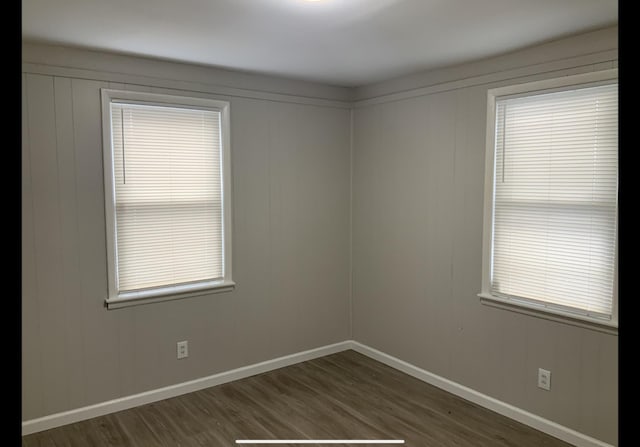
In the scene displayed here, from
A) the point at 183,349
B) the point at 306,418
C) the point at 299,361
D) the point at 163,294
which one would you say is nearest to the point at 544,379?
the point at 306,418

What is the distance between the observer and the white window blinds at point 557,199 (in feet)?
8.79

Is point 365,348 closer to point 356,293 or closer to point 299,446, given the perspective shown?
point 356,293

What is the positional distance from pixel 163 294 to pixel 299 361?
57.3 inches

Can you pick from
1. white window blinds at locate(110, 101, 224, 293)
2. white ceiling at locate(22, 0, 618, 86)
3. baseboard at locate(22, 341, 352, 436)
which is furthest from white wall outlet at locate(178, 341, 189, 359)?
white ceiling at locate(22, 0, 618, 86)

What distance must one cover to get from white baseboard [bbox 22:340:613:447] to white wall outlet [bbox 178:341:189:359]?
0.71 ft

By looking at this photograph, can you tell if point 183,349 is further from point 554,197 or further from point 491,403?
point 554,197

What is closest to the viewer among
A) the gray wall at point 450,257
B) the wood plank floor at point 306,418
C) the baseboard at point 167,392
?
the gray wall at point 450,257

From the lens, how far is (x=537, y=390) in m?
3.06

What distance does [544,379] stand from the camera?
302 centimetres

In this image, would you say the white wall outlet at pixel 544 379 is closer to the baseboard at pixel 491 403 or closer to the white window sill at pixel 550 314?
the baseboard at pixel 491 403

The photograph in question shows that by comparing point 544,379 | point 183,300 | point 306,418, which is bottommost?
point 306,418

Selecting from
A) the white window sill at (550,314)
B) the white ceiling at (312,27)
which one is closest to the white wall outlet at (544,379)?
the white window sill at (550,314)

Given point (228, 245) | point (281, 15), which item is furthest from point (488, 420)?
point (281, 15)
